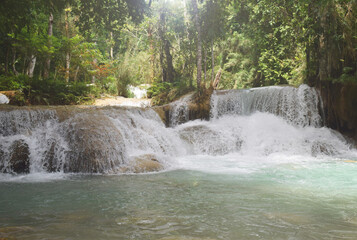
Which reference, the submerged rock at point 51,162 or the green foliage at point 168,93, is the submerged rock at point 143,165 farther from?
the green foliage at point 168,93

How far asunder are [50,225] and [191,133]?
24.2ft

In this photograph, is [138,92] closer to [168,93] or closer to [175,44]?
[168,93]

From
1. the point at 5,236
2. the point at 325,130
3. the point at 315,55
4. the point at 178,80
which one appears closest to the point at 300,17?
the point at 315,55

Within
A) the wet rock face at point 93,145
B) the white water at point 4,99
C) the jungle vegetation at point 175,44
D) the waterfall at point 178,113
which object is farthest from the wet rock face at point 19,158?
the waterfall at point 178,113

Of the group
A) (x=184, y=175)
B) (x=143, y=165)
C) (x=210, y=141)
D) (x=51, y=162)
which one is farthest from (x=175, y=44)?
(x=184, y=175)

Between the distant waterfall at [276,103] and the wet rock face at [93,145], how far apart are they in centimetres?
615

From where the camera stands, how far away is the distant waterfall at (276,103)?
35.0 ft

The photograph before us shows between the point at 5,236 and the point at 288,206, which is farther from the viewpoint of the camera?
the point at 288,206

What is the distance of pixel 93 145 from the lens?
6.47m

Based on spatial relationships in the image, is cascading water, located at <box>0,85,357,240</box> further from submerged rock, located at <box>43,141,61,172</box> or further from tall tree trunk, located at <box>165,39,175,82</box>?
tall tree trunk, located at <box>165,39,175,82</box>

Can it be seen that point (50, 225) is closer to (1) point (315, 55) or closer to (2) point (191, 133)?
(2) point (191, 133)

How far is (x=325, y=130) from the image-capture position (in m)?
10.1

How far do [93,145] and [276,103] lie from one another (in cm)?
755

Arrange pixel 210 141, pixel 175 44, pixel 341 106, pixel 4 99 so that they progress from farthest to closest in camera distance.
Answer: pixel 175 44 → pixel 4 99 → pixel 341 106 → pixel 210 141
